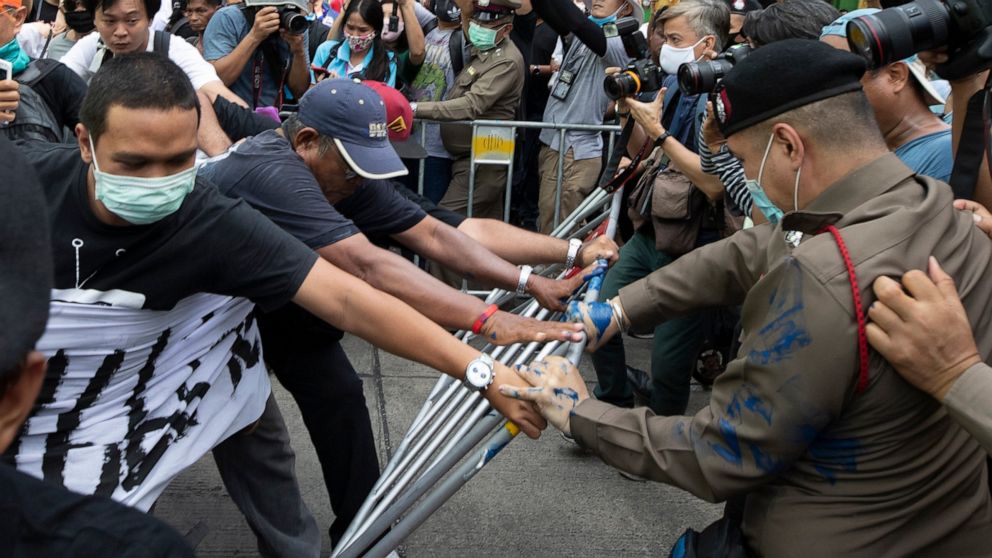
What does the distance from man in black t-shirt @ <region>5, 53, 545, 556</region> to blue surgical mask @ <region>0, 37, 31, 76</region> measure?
4.81 feet

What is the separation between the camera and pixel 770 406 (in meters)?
2.02

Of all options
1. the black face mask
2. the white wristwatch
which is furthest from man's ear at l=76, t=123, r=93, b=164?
the black face mask

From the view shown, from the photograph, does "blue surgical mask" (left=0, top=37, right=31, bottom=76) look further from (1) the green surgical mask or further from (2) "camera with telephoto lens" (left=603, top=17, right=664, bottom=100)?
(1) the green surgical mask

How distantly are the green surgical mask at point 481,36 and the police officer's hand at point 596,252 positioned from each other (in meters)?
2.91

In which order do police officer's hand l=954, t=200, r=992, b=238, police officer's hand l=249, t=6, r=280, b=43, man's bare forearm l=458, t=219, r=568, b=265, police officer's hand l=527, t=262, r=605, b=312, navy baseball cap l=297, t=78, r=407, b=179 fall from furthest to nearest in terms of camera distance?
1. police officer's hand l=249, t=6, r=280, b=43
2. man's bare forearm l=458, t=219, r=568, b=265
3. police officer's hand l=527, t=262, r=605, b=312
4. navy baseball cap l=297, t=78, r=407, b=179
5. police officer's hand l=954, t=200, r=992, b=238

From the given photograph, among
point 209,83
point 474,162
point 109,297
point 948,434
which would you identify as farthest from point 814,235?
point 474,162

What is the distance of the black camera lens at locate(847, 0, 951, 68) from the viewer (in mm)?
2549

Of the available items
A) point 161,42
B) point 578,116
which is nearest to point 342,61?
point 578,116

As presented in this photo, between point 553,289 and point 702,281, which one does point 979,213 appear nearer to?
point 702,281

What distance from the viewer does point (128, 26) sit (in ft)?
15.1

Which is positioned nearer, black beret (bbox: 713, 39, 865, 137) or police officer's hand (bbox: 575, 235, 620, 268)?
black beret (bbox: 713, 39, 865, 137)

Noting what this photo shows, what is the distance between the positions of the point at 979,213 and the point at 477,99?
4.16 meters

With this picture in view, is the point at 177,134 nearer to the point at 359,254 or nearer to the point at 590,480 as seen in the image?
the point at 359,254

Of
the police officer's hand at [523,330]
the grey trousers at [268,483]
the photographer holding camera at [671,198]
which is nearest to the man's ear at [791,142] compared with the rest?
the police officer's hand at [523,330]
